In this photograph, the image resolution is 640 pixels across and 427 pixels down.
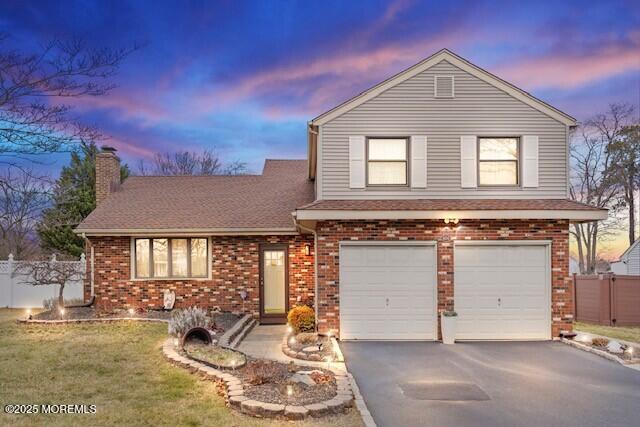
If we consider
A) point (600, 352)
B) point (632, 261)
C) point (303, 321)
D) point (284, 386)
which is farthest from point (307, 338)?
point (632, 261)

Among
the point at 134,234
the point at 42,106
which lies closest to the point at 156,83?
the point at 134,234

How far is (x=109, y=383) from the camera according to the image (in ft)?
23.1

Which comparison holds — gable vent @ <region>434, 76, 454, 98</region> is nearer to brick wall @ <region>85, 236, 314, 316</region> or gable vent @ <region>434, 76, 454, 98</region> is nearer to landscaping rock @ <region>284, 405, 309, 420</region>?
brick wall @ <region>85, 236, 314, 316</region>

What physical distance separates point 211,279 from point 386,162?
650 cm

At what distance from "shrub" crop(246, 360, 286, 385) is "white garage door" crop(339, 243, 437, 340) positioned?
3.17 m

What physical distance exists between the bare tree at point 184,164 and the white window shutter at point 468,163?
26889mm

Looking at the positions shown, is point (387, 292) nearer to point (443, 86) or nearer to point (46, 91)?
point (443, 86)

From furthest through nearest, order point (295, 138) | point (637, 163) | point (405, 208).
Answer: point (295, 138), point (637, 163), point (405, 208)

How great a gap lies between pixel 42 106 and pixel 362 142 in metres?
6.76

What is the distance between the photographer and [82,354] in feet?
29.1

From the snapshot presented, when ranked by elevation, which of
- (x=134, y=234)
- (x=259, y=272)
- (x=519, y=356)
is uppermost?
(x=134, y=234)

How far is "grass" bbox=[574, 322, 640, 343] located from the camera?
12.6 metres

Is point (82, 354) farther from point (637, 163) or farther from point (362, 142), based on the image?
point (637, 163)

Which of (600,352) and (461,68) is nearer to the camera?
(600,352)
